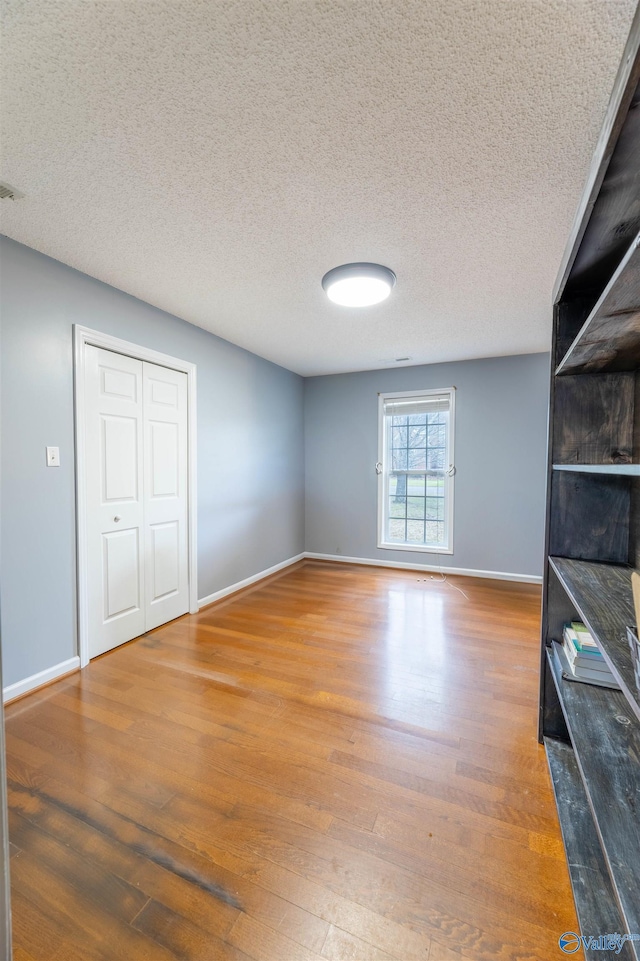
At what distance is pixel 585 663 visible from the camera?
1.42 meters

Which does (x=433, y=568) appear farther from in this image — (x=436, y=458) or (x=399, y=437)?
(x=399, y=437)

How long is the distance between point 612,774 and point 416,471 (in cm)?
370

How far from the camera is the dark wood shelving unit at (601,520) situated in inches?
31.8

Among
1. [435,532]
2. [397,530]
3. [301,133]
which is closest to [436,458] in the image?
[435,532]

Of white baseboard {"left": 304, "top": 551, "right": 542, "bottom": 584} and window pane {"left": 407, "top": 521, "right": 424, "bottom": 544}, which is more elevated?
A: window pane {"left": 407, "top": 521, "right": 424, "bottom": 544}

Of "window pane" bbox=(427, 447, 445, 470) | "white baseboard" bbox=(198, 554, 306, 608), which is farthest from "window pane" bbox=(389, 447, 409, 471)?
"white baseboard" bbox=(198, 554, 306, 608)

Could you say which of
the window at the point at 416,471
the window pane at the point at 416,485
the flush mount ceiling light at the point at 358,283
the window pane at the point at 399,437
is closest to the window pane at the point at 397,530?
the window at the point at 416,471

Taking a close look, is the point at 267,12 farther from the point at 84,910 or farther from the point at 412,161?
the point at 84,910

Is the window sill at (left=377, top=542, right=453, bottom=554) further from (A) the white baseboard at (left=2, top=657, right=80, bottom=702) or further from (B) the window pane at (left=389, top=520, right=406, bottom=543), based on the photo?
(A) the white baseboard at (left=2, top=657, right=80, bottom=702)

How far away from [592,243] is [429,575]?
12.3 ft

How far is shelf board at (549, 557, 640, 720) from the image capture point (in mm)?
771

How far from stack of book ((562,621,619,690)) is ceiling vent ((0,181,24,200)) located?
295 cm

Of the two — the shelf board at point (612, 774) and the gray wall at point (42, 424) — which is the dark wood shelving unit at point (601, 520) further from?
the gray wall at point (42, 424)

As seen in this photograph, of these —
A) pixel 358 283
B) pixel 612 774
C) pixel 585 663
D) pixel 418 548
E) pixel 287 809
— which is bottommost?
pixel 287 809
